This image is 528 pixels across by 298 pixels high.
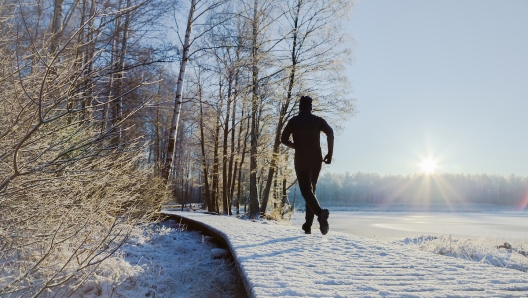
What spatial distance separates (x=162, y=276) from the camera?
4.34 metres

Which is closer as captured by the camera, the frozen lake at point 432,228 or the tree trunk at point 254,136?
the frozen lake at point 432,228

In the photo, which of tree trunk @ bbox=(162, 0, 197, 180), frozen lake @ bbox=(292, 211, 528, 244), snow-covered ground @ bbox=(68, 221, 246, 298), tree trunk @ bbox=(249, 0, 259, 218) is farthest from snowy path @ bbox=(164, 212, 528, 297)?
tree trunk @ bbox=(249, 0, 259, 218)

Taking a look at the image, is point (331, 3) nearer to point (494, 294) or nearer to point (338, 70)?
point (338, 70)

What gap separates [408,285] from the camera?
2.73 meters

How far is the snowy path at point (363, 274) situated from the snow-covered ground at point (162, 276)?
42 centimetres

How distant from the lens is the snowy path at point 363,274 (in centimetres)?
254

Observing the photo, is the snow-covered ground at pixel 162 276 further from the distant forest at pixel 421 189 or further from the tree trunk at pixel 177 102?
the distant forest at pixel 421 189

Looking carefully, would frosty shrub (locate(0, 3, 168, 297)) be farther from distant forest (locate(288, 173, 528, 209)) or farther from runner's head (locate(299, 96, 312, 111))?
distant forest (locate(288, 173, 528, 209))

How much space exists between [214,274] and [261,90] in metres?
9.95

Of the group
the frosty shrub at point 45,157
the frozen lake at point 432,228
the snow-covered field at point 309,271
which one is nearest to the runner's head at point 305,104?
the snow-covered field at point 309,271

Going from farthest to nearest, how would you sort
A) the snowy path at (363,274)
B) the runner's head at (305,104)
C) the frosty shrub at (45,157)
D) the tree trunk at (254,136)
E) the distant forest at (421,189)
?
the distant forest at (421,189) → the tree trunk at (254,136) → the runner's head at (305,104) → the snowy path at (363,274) → the frosty shrub at (45,157)

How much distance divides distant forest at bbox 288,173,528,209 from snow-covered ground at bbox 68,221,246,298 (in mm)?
93493

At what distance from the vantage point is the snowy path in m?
2.54

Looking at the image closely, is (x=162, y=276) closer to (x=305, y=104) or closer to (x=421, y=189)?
(x=305, y=104)
